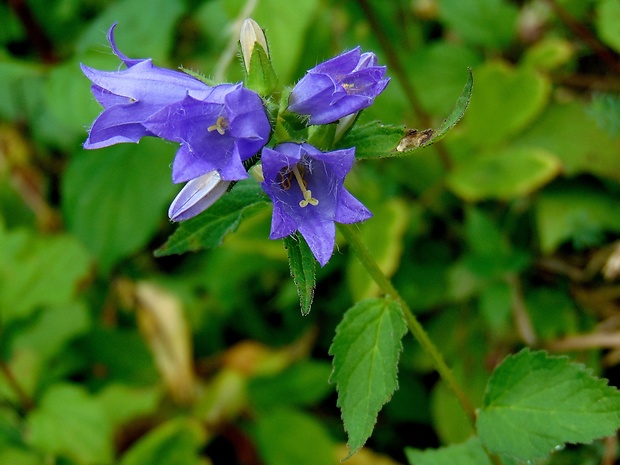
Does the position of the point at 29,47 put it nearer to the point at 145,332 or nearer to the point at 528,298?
the point at 145,332

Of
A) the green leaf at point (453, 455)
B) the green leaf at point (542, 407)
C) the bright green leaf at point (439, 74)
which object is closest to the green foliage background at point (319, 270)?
the bright green leaf at point (439, 74)

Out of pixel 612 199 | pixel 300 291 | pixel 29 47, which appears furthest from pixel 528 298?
pixel 29 47

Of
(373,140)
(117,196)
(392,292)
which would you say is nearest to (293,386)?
(117,196)

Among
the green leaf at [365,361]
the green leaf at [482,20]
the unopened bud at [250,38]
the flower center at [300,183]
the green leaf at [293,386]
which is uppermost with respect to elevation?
the unopened bud at [250,38]

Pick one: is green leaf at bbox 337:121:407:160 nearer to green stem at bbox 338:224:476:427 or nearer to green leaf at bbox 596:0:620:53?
green stem at bbox 338:224:476:427

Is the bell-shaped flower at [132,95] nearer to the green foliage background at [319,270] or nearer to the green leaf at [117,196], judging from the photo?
the green foliage background at [319,270]

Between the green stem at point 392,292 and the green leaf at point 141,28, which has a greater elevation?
the green leaf at point 141,28

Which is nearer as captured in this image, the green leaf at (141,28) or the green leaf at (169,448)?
the green leaf at (169,448)
